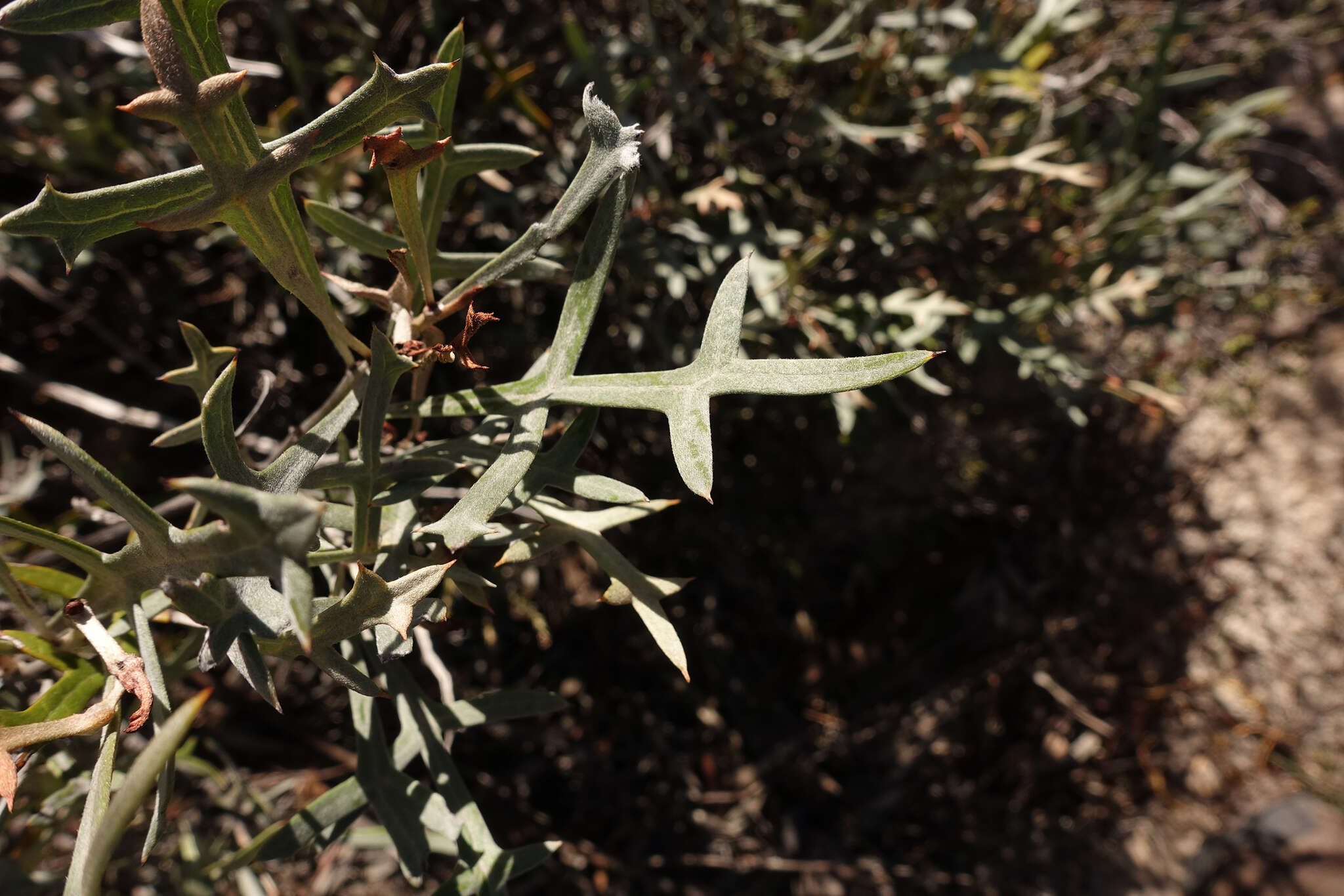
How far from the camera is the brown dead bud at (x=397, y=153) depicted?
0.48 metres

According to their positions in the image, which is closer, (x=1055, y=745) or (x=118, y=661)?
(x=118, y=661)

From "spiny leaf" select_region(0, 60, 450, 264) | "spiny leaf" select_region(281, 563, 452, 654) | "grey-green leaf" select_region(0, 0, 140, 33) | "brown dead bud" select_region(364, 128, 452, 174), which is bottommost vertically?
"spiny leaf" select_region(281, 563, 452, 654)

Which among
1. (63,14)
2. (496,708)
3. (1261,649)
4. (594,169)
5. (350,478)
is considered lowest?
(1261,649)

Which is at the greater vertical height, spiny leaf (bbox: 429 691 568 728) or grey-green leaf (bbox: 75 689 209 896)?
grey-green leaf (bbox: 75 689 209 896)

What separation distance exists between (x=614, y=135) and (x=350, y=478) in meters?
0.32

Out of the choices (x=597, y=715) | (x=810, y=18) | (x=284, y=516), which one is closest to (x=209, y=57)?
(x=284, y=516)

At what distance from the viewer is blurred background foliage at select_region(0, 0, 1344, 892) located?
1.06 meters

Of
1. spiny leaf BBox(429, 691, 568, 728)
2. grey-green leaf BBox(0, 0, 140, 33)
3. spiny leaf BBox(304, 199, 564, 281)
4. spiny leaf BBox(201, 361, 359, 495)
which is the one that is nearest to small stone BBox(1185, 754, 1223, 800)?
spiny leaf BBox(429, 691, 568, 728)

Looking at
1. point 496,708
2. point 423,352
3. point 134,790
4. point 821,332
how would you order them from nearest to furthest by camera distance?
point 134,790, point 423,352, point 496,708, point 821,332

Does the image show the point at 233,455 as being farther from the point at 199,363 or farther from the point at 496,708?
the point at 496,708

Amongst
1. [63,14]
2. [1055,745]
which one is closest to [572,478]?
[63,14]

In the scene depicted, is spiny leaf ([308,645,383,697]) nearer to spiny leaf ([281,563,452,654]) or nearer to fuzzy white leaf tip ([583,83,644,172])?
spiny leaf ([281,563,452,654])

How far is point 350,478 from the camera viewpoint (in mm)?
542

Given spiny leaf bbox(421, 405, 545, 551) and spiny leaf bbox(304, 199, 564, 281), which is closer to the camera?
spiny leaf bbox(421, 405, 545, 551)
